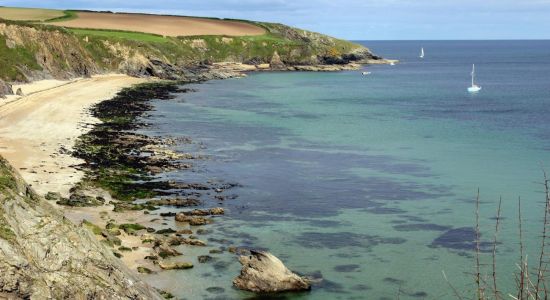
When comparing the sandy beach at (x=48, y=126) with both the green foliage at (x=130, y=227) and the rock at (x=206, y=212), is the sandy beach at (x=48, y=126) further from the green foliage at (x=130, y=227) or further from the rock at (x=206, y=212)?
the rock at (x=206, y=212)

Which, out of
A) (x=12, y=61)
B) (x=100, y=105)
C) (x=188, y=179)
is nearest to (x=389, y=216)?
(x=188, y=179)

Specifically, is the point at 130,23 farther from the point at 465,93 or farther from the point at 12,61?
the point at 465,93

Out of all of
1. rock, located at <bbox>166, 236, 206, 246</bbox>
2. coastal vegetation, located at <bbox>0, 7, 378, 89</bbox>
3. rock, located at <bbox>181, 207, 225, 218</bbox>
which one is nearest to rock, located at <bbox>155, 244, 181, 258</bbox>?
rock, located at <bbox>166, 236, 206, 246</bbox>

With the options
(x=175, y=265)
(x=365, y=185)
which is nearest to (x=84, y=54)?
(x=365, y=185)

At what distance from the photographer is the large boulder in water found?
30375 millimetres

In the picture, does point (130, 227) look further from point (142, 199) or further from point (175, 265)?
point (142, 199)

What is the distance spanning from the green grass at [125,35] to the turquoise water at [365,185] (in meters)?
55.1

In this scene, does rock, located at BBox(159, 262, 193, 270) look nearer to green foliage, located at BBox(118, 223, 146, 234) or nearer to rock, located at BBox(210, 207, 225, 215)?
green foliage, located at BBox(118, 223, 146, 234)

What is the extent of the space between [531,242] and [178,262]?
20.6 m

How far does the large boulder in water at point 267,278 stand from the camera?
30.4 metres

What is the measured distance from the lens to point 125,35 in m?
172

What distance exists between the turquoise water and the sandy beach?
31.2 feet

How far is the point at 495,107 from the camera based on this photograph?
111875 mm

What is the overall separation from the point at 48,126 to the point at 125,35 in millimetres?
101889
